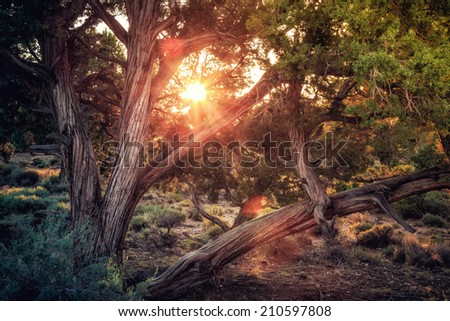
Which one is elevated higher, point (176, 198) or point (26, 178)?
point (26, 178)

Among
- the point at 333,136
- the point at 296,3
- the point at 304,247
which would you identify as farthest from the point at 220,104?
the point at 304,247

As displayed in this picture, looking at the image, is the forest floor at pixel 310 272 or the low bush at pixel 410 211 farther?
the low bush at pixel 410 211

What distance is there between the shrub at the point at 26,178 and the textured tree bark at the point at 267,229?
20.5 metres

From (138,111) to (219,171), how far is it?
369 centimetres

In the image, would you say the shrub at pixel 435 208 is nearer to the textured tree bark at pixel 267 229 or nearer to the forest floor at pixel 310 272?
the forest floor at pixel 310 272

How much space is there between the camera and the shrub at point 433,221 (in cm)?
1477

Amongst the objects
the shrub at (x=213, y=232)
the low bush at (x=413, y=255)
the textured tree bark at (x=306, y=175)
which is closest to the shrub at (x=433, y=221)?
the low bush at (x=413, y=255)

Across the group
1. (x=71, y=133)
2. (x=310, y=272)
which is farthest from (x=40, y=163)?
(x=310, y=272)

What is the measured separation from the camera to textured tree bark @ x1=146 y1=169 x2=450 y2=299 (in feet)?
21.2

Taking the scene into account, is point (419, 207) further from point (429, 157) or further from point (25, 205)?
point (25, 205)

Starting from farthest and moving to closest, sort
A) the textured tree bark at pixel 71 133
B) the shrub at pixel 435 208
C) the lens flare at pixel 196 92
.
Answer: the shrub at pixel 435 208 → the lens flare at pixel 196 92 → the textured tree bark at pixel 71 133

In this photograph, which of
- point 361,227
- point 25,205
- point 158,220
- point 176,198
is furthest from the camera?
point 176,198

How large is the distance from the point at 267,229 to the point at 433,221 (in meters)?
11.5

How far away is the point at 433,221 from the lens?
14.8 metres
